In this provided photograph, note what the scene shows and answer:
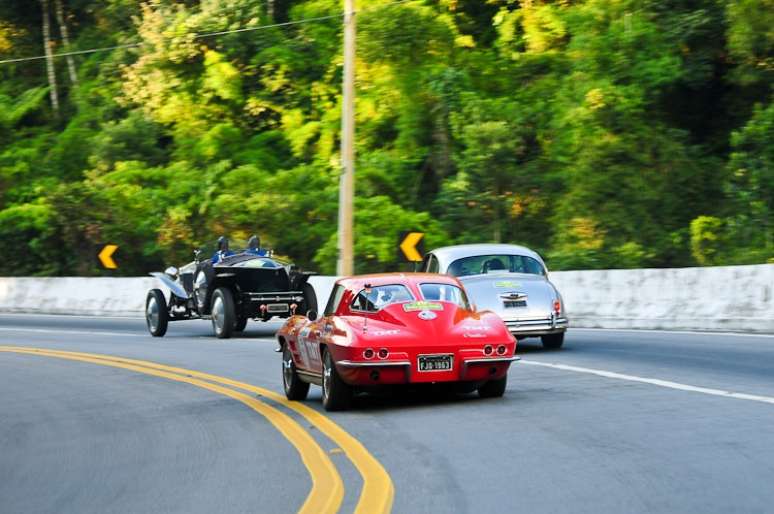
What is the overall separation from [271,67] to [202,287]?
25894 mm

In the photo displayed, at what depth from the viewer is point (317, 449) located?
983cm

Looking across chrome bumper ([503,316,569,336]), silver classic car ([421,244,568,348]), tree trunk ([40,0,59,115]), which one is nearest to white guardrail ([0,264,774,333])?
silver classic car ([421,244,568,348])

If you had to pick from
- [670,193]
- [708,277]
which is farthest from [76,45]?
[708,277]

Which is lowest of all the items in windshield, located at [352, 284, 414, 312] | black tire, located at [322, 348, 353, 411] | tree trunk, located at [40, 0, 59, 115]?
black tire, located at [322, 348, 353, 411]

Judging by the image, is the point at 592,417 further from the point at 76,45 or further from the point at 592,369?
the point at 76,45

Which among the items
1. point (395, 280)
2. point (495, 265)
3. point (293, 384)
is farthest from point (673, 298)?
point (395, 280)

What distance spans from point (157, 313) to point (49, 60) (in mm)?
36870

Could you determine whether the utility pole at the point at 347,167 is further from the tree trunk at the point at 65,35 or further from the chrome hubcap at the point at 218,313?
the tree trunk at the point at 65,35

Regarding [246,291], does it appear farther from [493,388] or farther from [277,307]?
[493,388]

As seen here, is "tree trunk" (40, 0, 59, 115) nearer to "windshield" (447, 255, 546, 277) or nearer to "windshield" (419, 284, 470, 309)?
"windshield" (447, 255, 546, 277)

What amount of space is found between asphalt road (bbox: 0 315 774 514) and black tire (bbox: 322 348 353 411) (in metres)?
0.17

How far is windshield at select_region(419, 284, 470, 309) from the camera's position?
12.5 metres

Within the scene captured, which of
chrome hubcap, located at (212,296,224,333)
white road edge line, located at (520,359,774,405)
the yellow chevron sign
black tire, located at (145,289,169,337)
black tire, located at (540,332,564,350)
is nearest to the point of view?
white road edge line, located at (520,359,774,405)

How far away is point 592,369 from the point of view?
14.8 meters
